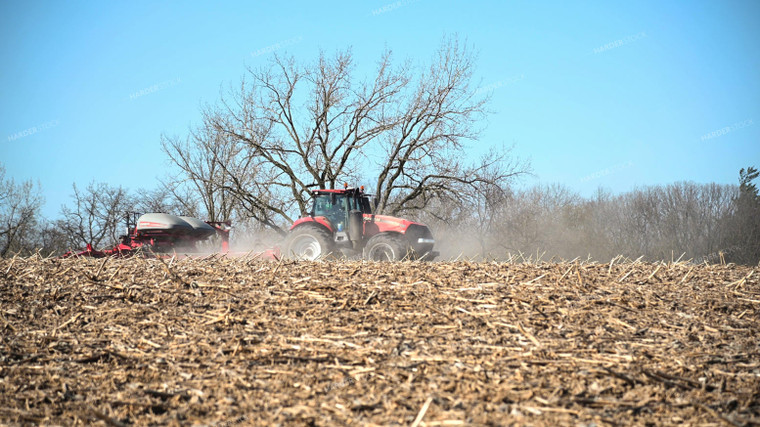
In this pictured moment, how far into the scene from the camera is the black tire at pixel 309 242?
40.8ft

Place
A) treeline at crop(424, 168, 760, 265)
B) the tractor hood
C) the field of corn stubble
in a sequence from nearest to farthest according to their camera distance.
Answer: the field of corn stubble → the tractor hood → treeline at crop(424, 168, 760, 265)

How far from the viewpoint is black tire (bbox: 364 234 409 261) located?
11898 millimetres

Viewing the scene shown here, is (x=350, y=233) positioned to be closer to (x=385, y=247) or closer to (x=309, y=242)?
(x=309, y=242)

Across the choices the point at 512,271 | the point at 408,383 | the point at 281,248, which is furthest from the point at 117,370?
the point at 281,248

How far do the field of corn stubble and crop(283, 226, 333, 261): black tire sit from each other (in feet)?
21.6

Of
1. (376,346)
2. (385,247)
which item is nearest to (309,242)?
(385,247)

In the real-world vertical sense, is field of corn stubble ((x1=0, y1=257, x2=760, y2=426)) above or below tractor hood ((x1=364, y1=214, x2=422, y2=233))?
below

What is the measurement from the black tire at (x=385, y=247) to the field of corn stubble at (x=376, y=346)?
6.06 metres

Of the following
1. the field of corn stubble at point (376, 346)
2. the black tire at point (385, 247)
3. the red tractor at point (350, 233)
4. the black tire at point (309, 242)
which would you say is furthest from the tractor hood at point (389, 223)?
the field of corn stubble at point (376, 346)

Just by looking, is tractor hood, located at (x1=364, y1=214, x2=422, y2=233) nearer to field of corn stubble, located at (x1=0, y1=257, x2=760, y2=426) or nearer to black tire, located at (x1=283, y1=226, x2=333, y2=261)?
black tire, located at (x1=283, y1=226, x2=333, y2=261)

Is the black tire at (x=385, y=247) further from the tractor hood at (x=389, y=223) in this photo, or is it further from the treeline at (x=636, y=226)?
the treeline at (x=636, y=226)

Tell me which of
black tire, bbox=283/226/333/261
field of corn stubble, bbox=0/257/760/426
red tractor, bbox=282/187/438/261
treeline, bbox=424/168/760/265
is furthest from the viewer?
treeline, bbox=424/168/760/265

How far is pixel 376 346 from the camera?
3.67 m

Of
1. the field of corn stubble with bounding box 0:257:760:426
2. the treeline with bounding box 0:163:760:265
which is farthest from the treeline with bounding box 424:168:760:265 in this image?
the field of corn stubble with bounding box 0:257:760:426
